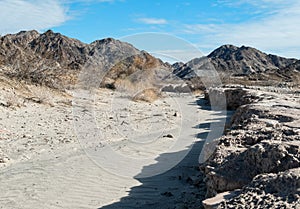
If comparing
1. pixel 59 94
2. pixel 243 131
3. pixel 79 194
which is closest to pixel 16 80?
pixel 59 94

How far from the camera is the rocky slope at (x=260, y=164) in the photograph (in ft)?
9.10

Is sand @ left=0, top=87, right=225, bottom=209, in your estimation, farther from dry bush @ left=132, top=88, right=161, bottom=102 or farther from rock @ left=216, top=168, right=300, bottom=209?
dry bush @ left=132, top=88, right=161, bottom=102

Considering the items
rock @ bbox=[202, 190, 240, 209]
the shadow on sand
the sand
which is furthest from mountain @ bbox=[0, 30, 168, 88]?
rock @ bbox=[202, 190, 240, 209]

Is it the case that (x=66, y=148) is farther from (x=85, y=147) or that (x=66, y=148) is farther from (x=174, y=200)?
(x=174, y=200)

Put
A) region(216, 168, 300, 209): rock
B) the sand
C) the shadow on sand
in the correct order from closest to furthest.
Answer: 1. region(216, 168, 300, 209): rock
2. the shadow on sand
3. the sand

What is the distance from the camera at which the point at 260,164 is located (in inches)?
136

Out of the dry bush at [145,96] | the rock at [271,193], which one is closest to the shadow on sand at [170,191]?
the rock at [271,193]

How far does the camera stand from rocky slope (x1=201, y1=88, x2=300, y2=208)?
2.77m

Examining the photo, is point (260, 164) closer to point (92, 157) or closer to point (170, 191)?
point (170, 191)

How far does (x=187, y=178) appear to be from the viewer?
5727 millimetres

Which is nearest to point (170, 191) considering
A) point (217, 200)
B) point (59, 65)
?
point (217, 200)

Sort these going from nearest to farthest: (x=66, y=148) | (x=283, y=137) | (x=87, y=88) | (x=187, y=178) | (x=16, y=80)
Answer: (x=283, y=137)
(x=187, y=178)
(x=66, y=148)
(x=16, y=80)
(x=87, y=88)

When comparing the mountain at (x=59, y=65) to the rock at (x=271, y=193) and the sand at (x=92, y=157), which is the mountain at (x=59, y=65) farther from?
the rock at (x=271, y=193)

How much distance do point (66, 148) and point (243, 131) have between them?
4.17m
